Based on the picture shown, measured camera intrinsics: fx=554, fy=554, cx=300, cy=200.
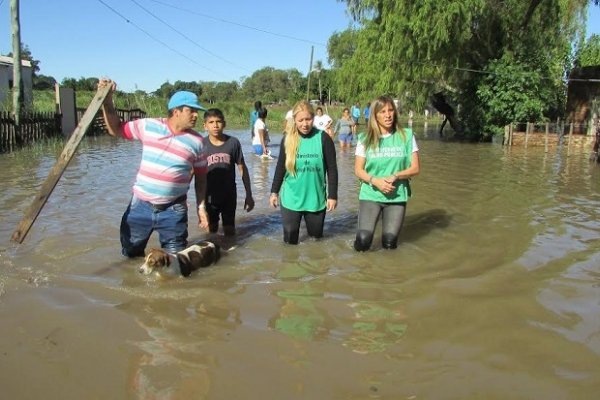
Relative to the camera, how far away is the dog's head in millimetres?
4523

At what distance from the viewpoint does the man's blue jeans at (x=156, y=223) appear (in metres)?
4.87

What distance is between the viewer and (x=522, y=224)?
7508mm

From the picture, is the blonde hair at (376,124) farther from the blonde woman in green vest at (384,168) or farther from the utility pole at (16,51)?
the utility pole at (16,51)

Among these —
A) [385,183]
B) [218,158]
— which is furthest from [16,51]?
[385,183]

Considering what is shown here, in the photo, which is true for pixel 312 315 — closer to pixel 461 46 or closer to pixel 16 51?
pixel 16 51

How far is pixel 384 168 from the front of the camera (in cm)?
578

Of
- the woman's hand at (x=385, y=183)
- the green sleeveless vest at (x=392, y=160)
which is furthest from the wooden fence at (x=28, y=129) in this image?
the woman's hand at (x=385, y=183)

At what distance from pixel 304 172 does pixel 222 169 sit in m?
1.04

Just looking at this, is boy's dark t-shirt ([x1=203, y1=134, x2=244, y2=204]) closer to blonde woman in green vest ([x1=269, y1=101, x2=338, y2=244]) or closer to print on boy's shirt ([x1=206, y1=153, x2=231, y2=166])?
print on boy's shirt ([x1=206, y1=153, x2=231, y2=166])

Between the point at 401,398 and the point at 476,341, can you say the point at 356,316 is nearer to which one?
the point at 476,341

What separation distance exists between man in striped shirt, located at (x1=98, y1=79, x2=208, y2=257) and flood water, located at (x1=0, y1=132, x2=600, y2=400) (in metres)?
0.48

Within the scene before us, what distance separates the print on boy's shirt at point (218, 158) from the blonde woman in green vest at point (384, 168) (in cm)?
151

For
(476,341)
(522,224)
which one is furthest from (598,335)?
(522,224)

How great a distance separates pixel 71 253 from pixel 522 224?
567 centimetres
